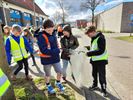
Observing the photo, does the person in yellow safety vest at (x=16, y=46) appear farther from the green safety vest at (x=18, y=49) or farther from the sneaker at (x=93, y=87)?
the sneaker at (x=93, y=87)

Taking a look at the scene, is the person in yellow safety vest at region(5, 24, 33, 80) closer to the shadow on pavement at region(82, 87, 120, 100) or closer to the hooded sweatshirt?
the hooded sweatshirt

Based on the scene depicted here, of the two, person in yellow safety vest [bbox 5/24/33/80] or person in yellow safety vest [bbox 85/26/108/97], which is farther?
person in yellow safety vest [bbox 5/24/33/80]

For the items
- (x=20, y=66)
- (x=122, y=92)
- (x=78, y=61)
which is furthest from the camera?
(x=20, y=66)

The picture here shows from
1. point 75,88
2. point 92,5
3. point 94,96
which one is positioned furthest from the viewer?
point 92,5

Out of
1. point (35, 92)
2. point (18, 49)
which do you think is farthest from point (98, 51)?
point (18, 49)

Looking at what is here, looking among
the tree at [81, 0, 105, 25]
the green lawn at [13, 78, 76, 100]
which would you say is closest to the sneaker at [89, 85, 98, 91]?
the green lawn at [13, 78, 76, 100]

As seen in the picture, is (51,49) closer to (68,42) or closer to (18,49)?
(68,42)

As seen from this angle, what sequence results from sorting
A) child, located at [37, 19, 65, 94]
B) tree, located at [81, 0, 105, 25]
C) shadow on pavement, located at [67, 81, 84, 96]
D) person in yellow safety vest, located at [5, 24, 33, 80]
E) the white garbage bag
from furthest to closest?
1. tree, located at [81, 0, 105, 25]
2. person in yellow safety vest, located at [5, 24, 33, 80]
3. the white garbage bag
4. shadow on pavement, located at [67, 81, 84, 96]
5. child, located at [37, 19, 65, 94]

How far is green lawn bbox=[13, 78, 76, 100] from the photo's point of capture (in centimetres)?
402

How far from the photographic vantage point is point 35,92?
4383 millimetres

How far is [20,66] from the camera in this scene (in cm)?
526

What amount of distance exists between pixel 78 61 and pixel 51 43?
1.29m

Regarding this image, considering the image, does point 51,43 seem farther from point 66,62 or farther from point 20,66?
point 20,66

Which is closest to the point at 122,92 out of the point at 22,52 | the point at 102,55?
the point at 102,55
